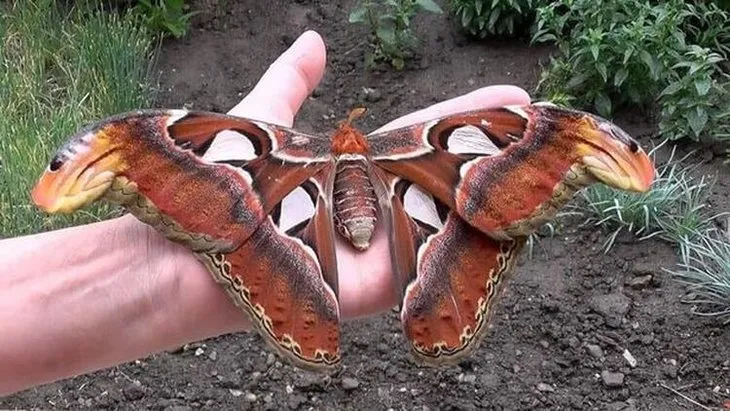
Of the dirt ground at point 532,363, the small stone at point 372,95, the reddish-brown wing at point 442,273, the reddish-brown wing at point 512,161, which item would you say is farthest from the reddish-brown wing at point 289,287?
the small stone at point 372,95

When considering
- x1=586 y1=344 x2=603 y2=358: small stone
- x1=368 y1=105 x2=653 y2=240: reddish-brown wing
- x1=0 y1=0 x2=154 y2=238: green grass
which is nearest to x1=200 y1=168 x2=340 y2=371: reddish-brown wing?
x1=368 y1=105 x2=653 y2=240: reddish-brown wing

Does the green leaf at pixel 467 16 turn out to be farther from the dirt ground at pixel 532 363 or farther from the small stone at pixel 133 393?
the small stone at pixel 133 393

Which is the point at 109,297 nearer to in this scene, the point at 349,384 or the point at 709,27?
the point at 349,384

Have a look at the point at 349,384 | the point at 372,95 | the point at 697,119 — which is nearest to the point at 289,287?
the point at 349,384

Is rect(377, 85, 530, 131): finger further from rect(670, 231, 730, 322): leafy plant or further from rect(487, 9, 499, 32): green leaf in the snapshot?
rect(487, 9, 499, 32): green leaf

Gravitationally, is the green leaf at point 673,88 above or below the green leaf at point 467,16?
below
